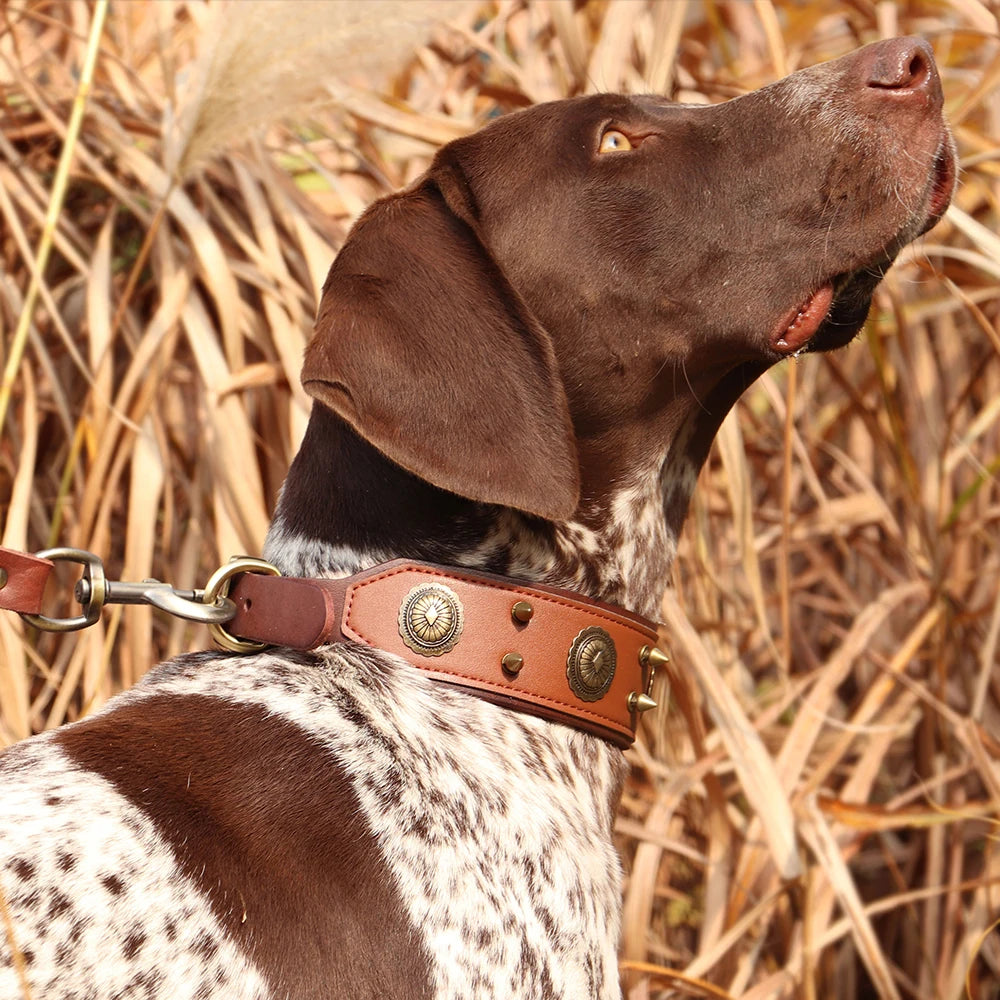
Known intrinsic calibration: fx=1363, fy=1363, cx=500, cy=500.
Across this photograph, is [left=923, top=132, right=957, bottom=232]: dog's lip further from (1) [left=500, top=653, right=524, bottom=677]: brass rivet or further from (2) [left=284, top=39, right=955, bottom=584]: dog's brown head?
(1) [left=500, top=653, right=524, bottom=677]: brass rivet

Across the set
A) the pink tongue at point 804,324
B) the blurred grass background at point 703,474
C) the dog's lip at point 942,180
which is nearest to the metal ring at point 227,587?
the blurred grass background at point 703,474

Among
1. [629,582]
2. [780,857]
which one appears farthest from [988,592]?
[629,582]

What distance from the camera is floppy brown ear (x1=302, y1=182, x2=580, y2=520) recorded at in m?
1.71

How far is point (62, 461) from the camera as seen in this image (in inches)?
114

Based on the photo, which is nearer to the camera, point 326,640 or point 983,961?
point 326,640

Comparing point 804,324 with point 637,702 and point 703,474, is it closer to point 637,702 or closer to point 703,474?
point 637,702

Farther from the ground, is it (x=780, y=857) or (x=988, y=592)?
(x=988, y=592)

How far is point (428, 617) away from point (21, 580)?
1.78ft

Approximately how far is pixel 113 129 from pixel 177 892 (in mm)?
1966

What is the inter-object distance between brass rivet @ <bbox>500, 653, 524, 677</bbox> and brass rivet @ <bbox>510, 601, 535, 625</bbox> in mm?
45

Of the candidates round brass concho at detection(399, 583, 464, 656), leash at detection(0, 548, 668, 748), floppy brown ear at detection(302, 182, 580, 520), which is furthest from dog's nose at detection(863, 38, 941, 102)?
round brass concho at detection(399, 583, 464, 656)

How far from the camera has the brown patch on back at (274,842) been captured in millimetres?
1525

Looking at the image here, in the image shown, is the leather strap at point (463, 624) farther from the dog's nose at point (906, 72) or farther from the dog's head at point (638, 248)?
the dog's nose at point (906, 72)

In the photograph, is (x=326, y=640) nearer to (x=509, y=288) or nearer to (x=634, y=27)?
(x=509, y=288)
